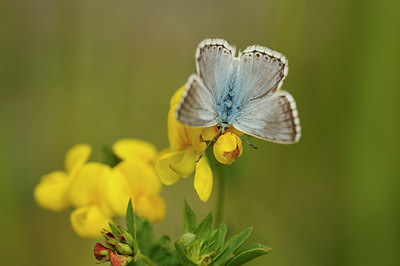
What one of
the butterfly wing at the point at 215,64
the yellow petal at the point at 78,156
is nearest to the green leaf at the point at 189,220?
the butterfly wing at the point at 215,64

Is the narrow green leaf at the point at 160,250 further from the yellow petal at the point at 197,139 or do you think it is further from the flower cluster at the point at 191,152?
the yellow petal at the point at 197,139

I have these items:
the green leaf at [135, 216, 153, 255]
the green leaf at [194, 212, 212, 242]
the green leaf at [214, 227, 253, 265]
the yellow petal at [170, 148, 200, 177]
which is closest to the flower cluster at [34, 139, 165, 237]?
the green leaf at [135, 216, 153, 255]

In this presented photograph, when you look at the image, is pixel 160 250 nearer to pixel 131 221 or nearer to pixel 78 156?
pixel 131 221

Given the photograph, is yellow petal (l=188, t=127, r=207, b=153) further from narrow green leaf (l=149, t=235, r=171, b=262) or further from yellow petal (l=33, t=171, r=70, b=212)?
yellow petal (l=33, t=171, r=70, b=212)

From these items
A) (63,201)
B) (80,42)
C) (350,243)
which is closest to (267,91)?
(63,201)

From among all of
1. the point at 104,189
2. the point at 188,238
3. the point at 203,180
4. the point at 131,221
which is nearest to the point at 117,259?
the point at 131,221

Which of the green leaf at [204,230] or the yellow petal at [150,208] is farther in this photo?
the yellow petal at [150,208]

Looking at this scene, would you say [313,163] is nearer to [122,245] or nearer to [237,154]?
[237,154]
